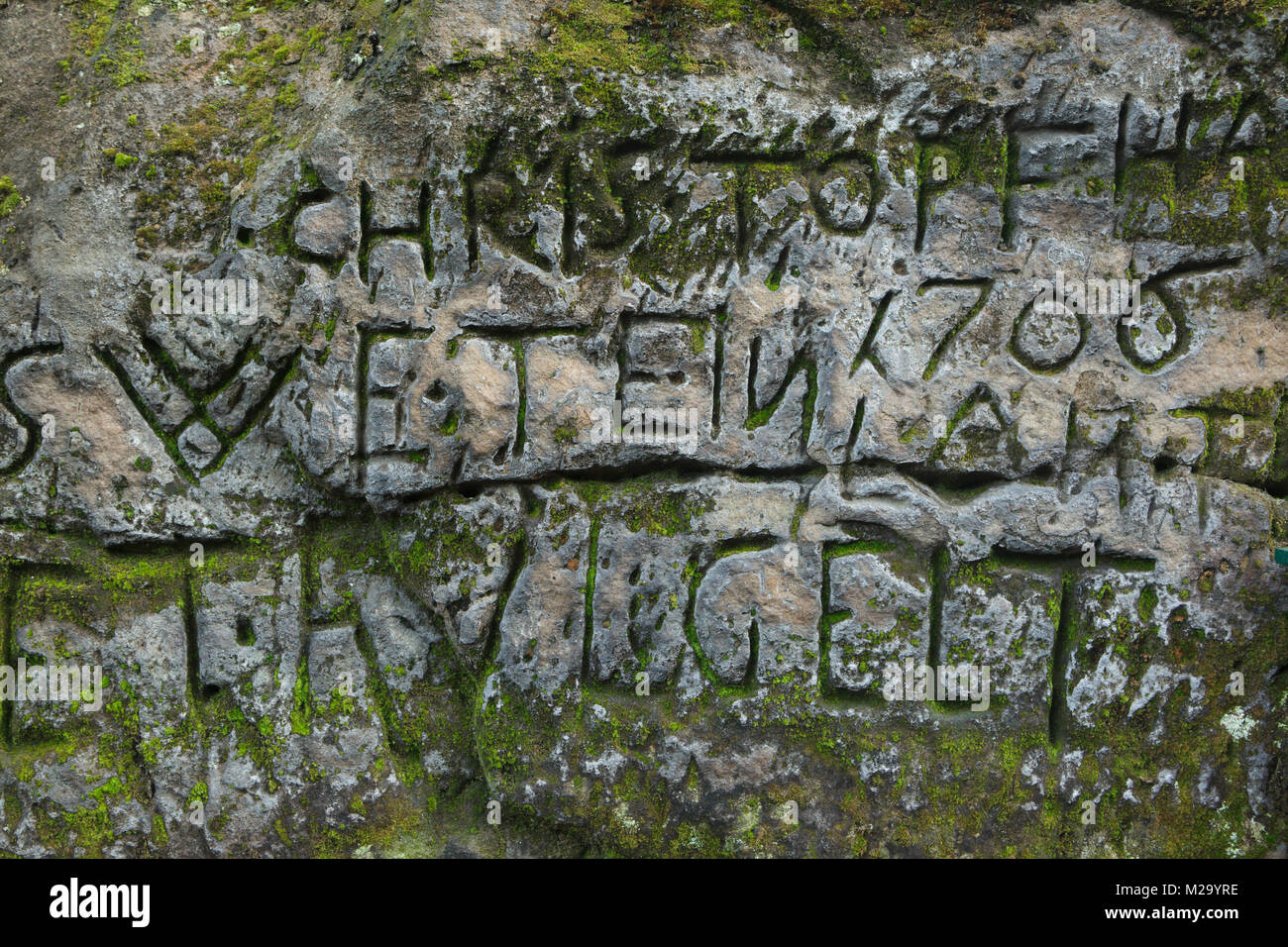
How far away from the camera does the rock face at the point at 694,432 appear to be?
16.0 ft

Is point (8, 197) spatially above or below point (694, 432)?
above

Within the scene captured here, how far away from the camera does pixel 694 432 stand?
4.95m

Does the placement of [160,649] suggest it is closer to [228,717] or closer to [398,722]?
[228,717]

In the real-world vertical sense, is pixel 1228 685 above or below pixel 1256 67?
below

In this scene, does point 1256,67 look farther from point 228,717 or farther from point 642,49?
point 228,717

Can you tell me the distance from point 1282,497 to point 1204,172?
1734 mm

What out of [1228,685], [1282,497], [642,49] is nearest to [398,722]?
[642,49]

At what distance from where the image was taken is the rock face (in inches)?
192

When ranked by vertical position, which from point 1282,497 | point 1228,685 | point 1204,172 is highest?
point 1204,172

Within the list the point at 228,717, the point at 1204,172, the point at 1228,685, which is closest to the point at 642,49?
the point at 1204,172

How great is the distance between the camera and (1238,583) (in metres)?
4.93

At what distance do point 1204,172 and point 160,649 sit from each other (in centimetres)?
589

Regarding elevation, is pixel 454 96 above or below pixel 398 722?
above

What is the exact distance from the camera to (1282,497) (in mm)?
5035
